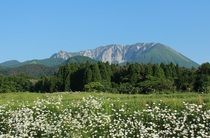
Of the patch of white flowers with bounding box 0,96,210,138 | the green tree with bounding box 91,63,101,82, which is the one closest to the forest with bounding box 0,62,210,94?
the green tree with bounding box 91,63,101,82

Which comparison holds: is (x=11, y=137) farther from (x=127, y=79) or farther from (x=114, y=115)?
(x=127, y=79)

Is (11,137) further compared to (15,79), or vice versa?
(15,79)

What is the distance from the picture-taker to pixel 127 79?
70938 mm

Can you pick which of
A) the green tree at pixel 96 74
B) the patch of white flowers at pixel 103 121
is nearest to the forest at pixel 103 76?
the green tree at pixel 96 74

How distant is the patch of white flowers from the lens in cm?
1396

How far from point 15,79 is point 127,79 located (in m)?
43.6

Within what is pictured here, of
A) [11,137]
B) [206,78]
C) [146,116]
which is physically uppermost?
[206,78]

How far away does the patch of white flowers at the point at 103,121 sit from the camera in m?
14.0

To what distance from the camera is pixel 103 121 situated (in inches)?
597

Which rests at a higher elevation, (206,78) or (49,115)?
(206,78)

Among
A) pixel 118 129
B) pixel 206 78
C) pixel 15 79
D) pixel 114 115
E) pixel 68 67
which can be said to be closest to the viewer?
pixel 118 129

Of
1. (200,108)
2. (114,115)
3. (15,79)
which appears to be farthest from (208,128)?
(15,79)

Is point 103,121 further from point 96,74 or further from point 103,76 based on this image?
point 103,76

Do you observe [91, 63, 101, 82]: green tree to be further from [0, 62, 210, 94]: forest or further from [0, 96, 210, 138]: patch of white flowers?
[0, 96, 210, 138]: patch of white flowers
